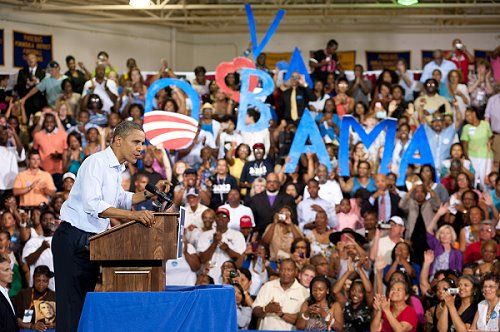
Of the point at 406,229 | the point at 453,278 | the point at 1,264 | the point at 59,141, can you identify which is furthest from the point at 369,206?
the point at 1,264

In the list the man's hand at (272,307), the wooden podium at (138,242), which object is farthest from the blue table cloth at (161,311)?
the man's hand at (272,307)

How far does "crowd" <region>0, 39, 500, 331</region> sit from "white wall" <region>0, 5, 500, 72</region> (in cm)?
331

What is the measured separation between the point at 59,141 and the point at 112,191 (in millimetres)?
7650

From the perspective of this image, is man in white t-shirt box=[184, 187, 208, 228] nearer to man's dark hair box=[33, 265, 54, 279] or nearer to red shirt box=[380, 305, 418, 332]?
man's dark hair box=[33, 265, 54, 279]

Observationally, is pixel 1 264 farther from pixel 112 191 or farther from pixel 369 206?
pixel 369 206

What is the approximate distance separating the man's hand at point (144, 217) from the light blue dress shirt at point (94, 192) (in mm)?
243

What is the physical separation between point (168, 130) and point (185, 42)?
31.4 feet

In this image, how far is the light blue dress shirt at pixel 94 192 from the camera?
5426mm

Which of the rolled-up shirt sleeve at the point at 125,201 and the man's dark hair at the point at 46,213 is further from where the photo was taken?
the man's dark hair at the point at 46,213

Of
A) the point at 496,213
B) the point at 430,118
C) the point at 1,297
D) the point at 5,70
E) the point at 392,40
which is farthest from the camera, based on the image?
the point at 392,40

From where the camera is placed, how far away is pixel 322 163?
12844 mm

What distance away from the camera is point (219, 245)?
10.5 meters

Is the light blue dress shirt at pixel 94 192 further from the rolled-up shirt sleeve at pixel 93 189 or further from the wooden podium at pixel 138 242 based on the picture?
the wooden podium at pixel 138 242

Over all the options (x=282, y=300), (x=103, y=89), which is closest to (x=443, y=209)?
(x=282, y=300)
